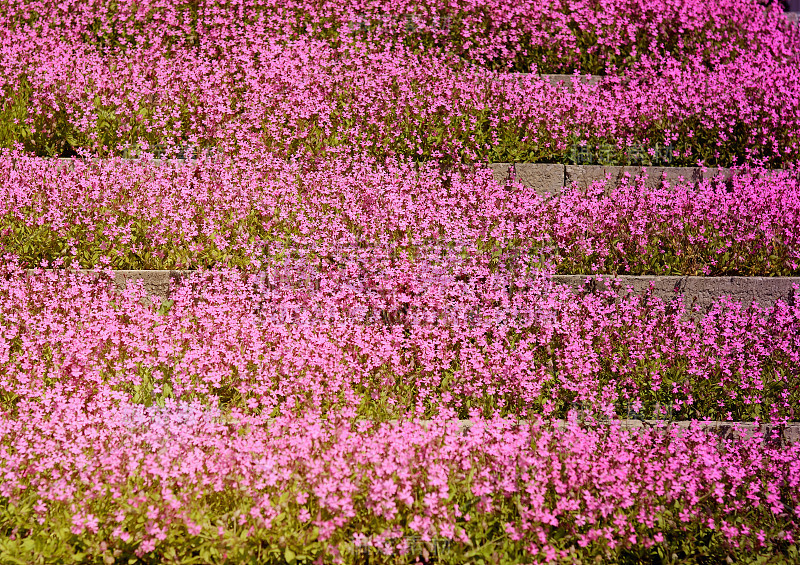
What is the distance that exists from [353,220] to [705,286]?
2.56m

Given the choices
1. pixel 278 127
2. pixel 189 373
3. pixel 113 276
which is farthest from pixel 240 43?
pixel 189 373

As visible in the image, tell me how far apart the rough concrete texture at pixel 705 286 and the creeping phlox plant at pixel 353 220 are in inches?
6.8

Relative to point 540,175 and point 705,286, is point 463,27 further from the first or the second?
point 705,286

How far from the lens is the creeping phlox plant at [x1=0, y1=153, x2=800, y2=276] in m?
4.92

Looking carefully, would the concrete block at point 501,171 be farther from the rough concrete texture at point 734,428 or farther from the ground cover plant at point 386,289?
the rough concrete texture at point 734,428

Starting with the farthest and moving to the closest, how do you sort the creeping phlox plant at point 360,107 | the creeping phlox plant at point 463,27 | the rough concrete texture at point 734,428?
A: 1. the creeping phlox plant at point 463,27
2. the creeping phlox plant at point 360,107
3. the rough concrete texture at point 734,428

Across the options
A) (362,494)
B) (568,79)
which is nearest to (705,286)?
(362,494)

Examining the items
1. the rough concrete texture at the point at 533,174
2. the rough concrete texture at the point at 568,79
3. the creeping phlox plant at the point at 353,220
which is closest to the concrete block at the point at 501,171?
the rough concrete texture at the point at 533,174

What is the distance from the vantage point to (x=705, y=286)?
489 cm

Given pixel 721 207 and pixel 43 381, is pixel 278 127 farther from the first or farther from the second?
pixel 721 207

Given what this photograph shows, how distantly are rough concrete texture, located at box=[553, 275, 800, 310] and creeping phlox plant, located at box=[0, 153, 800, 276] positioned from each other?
172 millimetres

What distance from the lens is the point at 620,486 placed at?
3.14m

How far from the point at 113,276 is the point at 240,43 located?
3.75 m

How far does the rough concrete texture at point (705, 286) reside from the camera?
488cm
